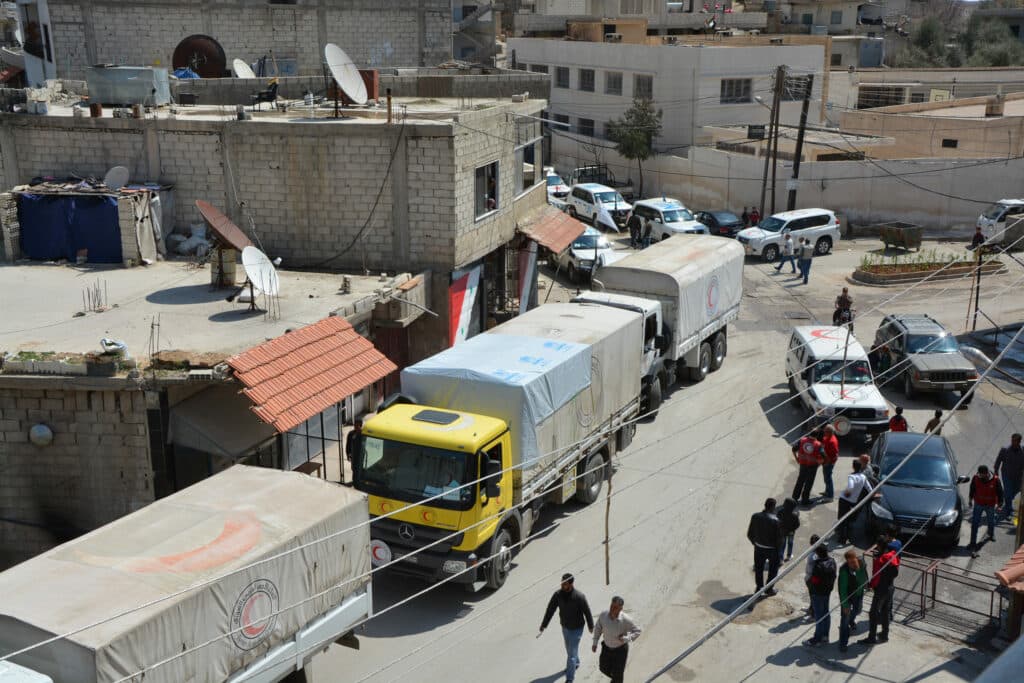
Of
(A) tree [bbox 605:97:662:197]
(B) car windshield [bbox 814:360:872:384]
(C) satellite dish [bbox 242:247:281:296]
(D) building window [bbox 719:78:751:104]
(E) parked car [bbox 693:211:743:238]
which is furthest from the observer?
(D) building window [bbox 719:78:751:104]

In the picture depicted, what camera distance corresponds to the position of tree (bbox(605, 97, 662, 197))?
46.8 metres

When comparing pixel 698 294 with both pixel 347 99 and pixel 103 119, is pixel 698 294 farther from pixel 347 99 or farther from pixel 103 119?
pixel 103 119

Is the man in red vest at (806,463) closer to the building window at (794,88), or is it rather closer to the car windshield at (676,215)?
the car windshield at (676,215)

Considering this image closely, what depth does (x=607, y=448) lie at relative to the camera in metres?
18.3

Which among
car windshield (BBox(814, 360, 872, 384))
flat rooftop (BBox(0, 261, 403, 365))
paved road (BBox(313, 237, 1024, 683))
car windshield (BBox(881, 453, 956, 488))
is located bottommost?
paved road (BBox(313, 237, 1024, 683))

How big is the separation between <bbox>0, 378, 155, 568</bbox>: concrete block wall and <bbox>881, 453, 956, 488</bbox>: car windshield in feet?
38.6

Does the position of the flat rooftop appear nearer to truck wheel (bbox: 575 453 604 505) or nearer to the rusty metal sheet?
the rusty metal sheet

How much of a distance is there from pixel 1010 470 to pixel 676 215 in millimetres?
21578

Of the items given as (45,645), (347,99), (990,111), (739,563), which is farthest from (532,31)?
(45,645)

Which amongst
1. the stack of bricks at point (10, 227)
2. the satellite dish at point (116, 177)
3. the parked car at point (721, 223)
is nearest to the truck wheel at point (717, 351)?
the parked car at point (721, 223)

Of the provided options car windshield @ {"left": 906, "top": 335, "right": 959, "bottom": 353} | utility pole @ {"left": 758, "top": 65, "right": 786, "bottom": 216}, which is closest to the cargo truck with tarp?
car windshield @ {"left": 906, "top": 335, "right": 959, "bottom": 353}

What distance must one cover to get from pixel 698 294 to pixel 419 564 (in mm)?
10848

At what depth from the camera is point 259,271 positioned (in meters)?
18.1

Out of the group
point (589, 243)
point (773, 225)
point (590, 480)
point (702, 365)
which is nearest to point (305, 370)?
point (590, 480)
